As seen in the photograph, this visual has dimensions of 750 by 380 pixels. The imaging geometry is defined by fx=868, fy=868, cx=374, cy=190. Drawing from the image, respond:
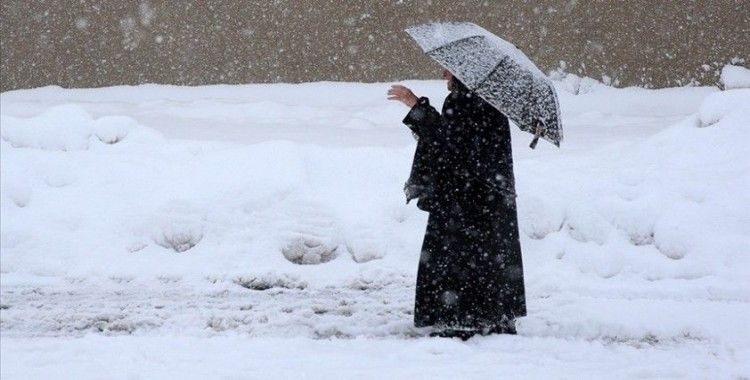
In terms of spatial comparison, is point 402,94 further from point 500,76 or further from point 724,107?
point 724,107

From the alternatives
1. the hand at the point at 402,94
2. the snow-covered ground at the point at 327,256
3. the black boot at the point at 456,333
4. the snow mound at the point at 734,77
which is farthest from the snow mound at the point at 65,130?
the snow mound at the point at 734,77

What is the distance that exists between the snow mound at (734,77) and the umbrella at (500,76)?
6509 mm

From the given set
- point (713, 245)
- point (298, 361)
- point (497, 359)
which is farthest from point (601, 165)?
point (298, 361)

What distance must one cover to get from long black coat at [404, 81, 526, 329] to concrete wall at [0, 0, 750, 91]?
21.4 ft

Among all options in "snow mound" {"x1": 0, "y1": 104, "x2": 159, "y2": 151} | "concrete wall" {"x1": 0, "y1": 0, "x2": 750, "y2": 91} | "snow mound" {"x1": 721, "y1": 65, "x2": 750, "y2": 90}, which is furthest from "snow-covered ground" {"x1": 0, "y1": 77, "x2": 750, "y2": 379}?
"concrete wall" {"x1": 0, "y1": 0, "x2": 750, "y2": 91}

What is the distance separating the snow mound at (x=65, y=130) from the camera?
7.39 meters

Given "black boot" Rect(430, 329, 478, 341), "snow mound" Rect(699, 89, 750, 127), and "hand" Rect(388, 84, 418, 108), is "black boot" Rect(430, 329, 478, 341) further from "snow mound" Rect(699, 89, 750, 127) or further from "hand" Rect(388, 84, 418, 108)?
"snow mound" Rect(699, 89, 750, 127)

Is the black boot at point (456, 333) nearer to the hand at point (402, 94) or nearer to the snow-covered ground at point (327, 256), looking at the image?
the snow-covered ground at point (327, 256)

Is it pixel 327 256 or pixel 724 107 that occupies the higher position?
pixel 724 107

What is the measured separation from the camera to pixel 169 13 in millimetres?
10930

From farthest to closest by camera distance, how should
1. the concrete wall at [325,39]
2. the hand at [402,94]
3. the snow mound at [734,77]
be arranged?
the concrete wall at [325,39] < the snow mound at [734,77] < the hand at [402,94]

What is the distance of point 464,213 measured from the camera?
14.5 ft

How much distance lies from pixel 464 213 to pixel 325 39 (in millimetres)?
6756

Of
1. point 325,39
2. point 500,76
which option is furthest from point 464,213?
point 325,39
